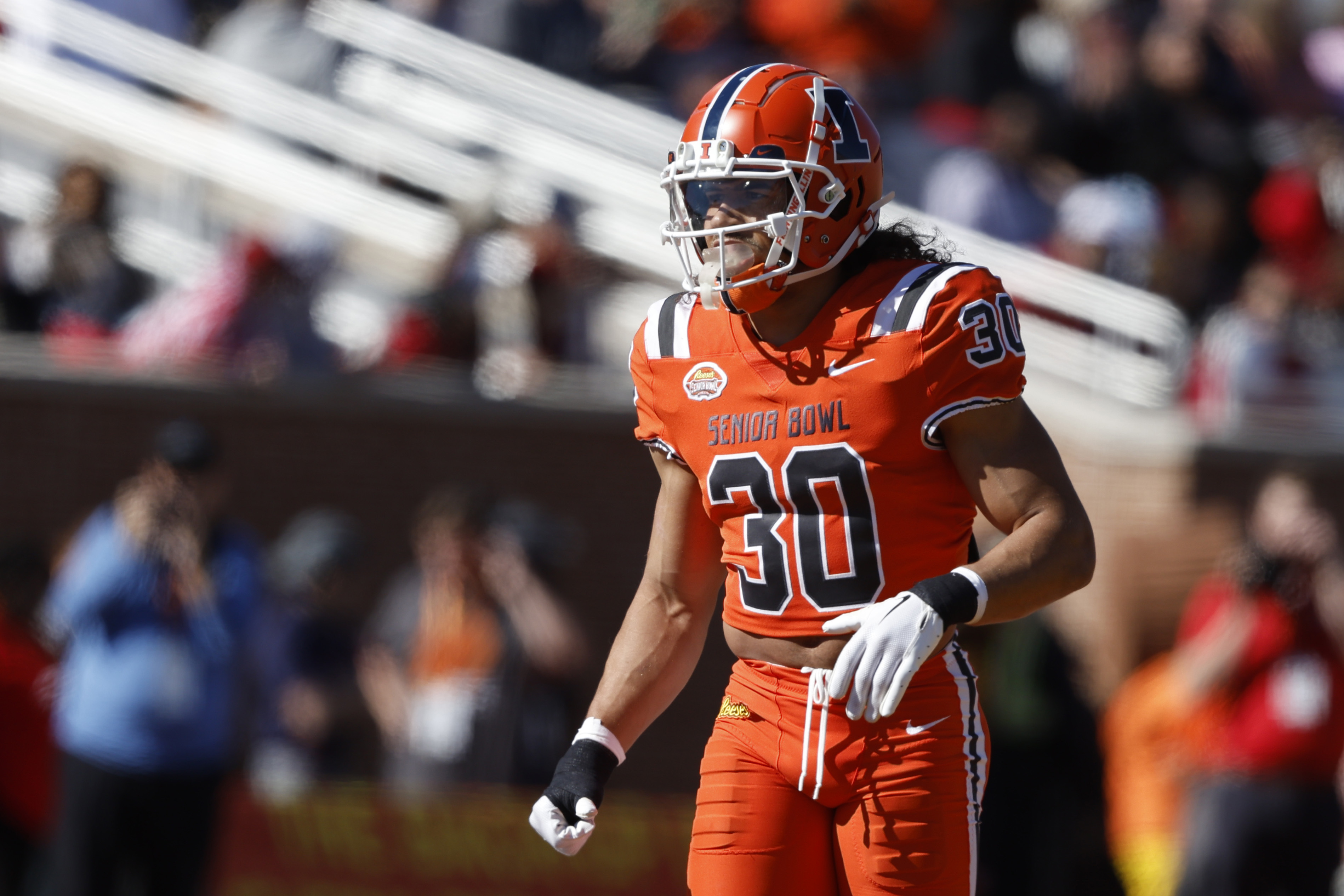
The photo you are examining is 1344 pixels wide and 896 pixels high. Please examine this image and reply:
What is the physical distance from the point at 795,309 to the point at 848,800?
91 centimetres

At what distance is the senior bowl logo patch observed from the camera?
3.64 metres

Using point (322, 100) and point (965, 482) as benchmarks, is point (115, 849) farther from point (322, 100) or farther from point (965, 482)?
point (322, 100)

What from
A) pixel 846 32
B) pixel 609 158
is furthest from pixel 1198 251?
pixel 609 158

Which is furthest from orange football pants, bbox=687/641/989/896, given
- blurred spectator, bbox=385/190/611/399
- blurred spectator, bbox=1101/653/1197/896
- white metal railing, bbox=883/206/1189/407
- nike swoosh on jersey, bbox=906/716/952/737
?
white metal railing, bbox=883/206/1189/407

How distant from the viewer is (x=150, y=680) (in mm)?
6938

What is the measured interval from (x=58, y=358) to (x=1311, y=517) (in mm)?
5510

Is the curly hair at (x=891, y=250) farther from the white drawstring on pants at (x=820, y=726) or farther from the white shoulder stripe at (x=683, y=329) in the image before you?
the white drawstring on pants at (x=820, y=726)

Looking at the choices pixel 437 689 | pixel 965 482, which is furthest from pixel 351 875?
pixel 965 482

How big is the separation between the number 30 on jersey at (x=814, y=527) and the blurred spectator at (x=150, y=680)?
390 centimetres

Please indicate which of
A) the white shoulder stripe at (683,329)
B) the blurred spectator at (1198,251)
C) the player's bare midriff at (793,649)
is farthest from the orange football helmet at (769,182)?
the blurred spectator at (1198,251)

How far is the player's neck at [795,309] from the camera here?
144 inches

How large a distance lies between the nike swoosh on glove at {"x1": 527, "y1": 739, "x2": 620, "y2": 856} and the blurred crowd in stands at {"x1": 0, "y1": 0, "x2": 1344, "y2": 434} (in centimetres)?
562

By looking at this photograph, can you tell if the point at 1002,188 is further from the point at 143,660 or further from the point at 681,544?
the point at 681,544

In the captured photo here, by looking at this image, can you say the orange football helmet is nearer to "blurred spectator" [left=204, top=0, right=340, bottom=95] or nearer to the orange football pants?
the orange football pants
